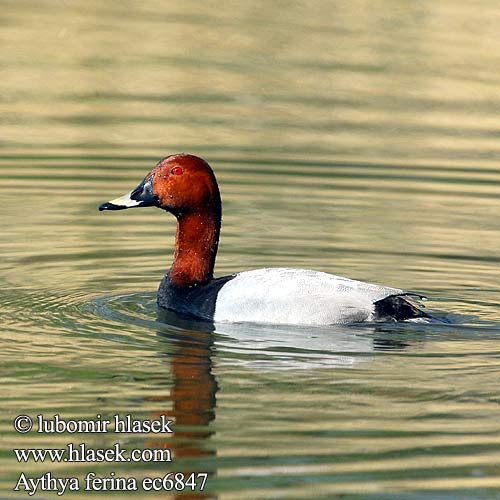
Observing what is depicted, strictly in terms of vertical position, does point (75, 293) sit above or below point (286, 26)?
below

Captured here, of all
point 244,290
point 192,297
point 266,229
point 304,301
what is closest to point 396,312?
point 304,301

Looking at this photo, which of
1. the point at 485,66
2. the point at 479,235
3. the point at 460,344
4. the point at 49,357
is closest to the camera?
the point at 49,357

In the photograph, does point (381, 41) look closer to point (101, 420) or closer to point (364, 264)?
point (364, 264)

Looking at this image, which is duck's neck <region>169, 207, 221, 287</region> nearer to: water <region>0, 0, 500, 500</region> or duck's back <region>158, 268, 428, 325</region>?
water <region>0, 0, 500, 500</region>

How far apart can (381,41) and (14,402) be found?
13419 millimetres

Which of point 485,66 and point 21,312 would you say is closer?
point 21,312

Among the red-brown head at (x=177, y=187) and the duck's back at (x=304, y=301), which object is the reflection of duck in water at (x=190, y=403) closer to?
the duck's back at (x=304, y=301)

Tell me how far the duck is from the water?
0.13 meters

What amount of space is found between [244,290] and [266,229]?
113 inches

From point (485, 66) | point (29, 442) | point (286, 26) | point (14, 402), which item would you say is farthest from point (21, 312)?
point (286, 26)

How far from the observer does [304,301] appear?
9211mm

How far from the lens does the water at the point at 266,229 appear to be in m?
6.93

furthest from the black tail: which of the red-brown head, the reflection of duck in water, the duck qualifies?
the red-brown head

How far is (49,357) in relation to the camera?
27.0ft
